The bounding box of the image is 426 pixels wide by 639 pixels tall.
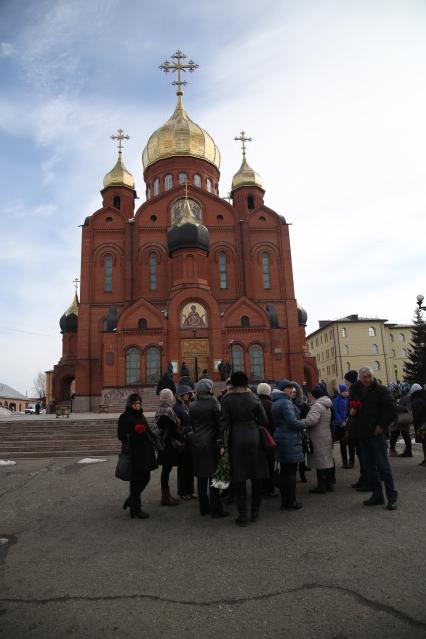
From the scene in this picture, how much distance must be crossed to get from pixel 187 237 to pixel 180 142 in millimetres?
12870

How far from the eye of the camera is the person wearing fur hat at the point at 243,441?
19.5 ft

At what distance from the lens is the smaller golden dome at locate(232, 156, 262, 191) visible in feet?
126

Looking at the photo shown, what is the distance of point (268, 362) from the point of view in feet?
96.0

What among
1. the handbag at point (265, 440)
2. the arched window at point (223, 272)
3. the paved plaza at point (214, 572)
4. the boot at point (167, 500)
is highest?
the arched window at point (223, 272)

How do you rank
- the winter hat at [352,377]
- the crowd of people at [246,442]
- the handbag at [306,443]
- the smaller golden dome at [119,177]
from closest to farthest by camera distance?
the crowd of people at [246,442] < the handbag at [306,443] < the winter hat at [352,377] < the smaller golden dome at [119,177]

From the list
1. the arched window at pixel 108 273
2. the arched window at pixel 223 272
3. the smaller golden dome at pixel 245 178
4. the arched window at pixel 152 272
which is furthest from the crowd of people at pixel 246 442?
the smaller golden dome at pixel 245 178

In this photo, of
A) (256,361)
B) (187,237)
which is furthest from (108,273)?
(256,361)

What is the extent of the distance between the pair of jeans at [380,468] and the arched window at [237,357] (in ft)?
73.7

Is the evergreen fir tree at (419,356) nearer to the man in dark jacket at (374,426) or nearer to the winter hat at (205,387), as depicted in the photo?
the man in dark jacket at (374,426)

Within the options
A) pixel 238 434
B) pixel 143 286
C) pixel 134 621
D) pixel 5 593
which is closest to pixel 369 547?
pixel 238 434

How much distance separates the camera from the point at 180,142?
3938 cm

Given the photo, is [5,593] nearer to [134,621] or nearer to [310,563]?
[134,621]

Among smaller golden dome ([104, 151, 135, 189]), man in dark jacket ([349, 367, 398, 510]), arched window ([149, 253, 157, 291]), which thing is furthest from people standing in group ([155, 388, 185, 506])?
smaller golden dome ([104, 151, 135, 189])

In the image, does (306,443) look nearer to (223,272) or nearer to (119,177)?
(223,272)
